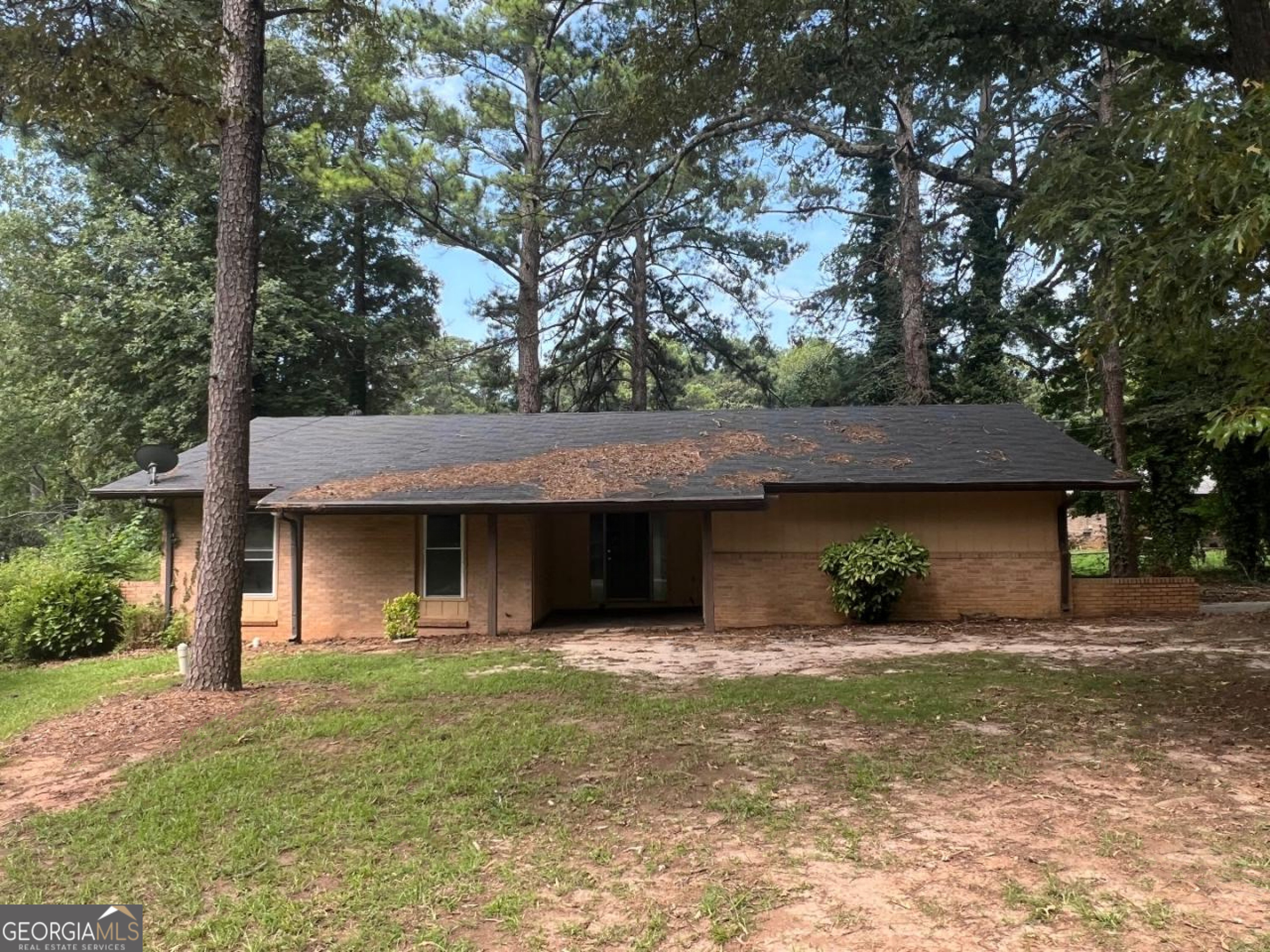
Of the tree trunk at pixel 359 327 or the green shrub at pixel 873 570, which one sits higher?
the tree trunk at pixel 359 327

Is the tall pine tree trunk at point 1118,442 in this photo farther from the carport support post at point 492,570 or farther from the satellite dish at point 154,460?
the satellite dish at point 154,460

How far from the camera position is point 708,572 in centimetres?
1182

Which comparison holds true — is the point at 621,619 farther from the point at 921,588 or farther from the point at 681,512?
the point at 921,588

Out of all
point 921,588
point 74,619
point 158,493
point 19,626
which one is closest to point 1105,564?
point 921,588

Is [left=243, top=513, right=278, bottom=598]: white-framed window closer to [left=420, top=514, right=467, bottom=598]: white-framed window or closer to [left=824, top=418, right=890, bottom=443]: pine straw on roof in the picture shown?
[left=420, top=514, right=467, bottom=598]: white-framed window

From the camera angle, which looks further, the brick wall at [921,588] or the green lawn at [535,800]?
the brick wall at [921,588]

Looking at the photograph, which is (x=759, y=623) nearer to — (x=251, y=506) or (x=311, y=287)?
(x=251, y=506)

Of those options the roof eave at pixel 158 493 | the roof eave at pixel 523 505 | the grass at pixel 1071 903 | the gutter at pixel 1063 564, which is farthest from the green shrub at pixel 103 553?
the gutter at pixel 1063 564

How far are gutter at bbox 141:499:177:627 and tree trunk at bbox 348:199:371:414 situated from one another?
42.7 feet

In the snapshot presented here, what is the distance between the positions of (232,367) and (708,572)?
23.2ft

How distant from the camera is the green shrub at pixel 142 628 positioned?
Answer: 11727 mm

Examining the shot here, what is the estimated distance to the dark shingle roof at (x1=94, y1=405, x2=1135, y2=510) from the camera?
449 inches

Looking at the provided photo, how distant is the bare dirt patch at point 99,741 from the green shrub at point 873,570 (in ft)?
24.4

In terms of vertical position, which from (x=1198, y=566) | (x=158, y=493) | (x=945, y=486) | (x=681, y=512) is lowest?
(x=1198, y=566)
